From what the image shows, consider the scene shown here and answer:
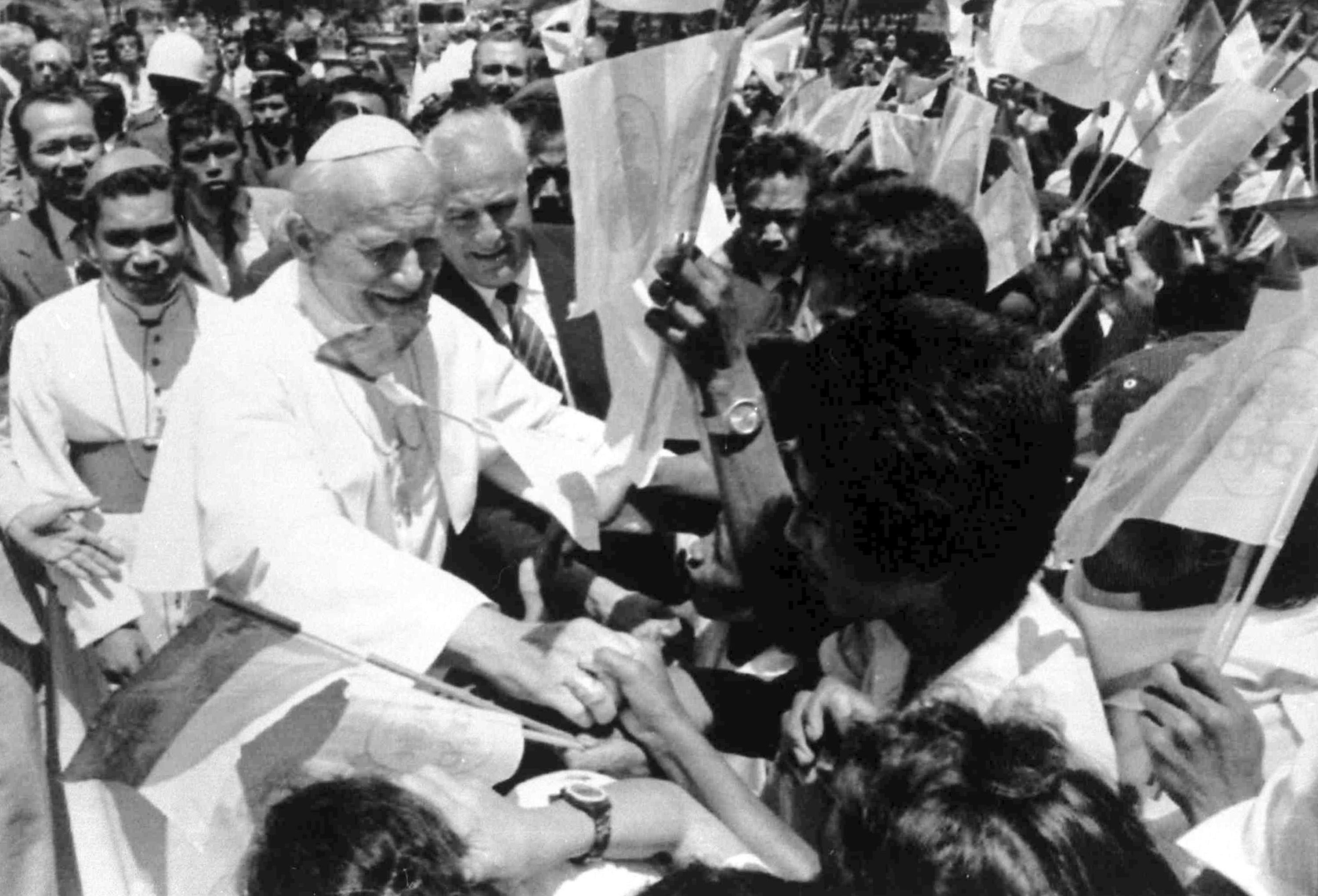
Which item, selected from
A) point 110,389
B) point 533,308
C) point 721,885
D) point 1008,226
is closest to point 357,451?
point 110,389

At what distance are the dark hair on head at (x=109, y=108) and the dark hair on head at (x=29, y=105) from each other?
1180 millimetres

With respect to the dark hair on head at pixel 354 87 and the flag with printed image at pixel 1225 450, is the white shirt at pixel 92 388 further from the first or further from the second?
the dark hair on head at pixel 354 87

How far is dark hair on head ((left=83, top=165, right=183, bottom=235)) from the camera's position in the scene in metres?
2.95

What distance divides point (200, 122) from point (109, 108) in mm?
1546

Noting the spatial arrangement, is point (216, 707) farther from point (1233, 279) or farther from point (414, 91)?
point (414, 91)

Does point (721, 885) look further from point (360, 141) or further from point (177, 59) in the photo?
point (177, 59)

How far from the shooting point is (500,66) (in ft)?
18.5

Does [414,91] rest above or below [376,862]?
below

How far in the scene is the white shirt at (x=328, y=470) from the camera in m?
1.95

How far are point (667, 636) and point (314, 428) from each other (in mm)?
742

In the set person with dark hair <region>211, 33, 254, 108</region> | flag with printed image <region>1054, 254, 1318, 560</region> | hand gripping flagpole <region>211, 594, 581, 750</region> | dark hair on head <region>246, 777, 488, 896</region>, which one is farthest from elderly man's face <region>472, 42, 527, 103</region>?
dark hair on head <region>246, 777, 488, 896</region>

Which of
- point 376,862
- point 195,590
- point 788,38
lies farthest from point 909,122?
point 376,862

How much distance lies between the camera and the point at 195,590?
7.91 feet

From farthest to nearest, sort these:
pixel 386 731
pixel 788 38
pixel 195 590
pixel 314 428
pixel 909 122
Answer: pixel 788 38, pixel 909 122, pixel 195 590, pixel 314 428, pixel 386 731
